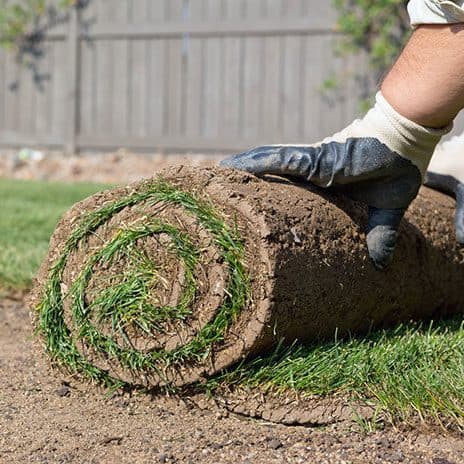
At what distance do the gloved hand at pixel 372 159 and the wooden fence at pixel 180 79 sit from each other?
6685mm

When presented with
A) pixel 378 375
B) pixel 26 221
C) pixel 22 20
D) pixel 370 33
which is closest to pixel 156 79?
pixel 22 20

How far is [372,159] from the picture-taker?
8.78ft

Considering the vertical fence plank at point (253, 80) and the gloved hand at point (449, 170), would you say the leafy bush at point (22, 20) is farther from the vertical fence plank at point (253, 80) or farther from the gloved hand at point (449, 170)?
the gloved hand at point (449, 170)

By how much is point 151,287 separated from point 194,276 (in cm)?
13

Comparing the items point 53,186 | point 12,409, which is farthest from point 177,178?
point 53,186

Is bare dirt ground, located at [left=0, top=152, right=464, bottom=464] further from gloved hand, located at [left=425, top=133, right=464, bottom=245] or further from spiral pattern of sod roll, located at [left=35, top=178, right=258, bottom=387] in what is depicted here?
gloved hand, located at [left=425, top=133, right=464, bottom=245]

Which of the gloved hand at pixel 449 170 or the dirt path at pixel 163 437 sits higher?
the gloved hand at pixel 449 170

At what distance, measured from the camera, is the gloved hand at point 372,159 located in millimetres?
2658

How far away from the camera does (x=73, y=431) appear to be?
232 centimetres

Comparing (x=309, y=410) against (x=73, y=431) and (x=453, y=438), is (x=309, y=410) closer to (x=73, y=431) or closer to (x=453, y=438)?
(x=453, y=438)

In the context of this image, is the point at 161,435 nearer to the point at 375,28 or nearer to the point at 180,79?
the point at 375,28

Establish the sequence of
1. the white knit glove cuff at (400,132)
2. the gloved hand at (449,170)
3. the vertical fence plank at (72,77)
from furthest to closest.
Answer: the vertical fence plank at (72,77) → the gloved hand at (449,170) → the white knit glove cuff at (400,132)

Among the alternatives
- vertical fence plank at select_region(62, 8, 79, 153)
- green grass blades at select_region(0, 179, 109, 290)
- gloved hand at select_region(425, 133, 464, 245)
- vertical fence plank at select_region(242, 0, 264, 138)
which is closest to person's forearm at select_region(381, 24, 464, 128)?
gloved hand at select_region(425, 133, 464, 245)

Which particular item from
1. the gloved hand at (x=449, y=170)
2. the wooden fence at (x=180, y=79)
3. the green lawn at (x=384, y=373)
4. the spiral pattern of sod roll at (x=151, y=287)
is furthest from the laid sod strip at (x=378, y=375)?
the wooden fence at (x=180, y=79)
